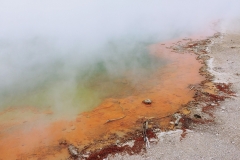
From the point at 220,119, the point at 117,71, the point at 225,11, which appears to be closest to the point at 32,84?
the point at 117,71

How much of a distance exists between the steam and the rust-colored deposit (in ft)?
2.51

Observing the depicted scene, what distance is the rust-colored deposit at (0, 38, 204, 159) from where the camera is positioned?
22.4ft

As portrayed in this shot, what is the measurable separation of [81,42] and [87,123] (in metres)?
9.34

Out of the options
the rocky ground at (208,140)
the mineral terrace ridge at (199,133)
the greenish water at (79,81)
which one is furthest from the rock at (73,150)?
the greenish water at (79,81)

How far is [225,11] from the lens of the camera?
25484 mm

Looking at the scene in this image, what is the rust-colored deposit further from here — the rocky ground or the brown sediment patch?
the rocky ground

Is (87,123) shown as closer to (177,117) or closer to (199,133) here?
(177,117)

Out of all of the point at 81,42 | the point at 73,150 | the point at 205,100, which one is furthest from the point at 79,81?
the point at 81,42

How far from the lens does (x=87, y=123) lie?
780 cm

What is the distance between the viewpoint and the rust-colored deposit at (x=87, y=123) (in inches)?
269

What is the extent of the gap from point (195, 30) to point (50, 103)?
13676 mm

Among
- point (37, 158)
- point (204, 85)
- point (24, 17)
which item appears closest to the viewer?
point (37, 158)

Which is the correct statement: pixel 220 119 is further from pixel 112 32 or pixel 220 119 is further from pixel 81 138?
pixel 112 32

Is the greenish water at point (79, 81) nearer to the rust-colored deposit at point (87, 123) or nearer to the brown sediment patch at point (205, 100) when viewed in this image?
the rust-colored deposit at point (87, 123)
